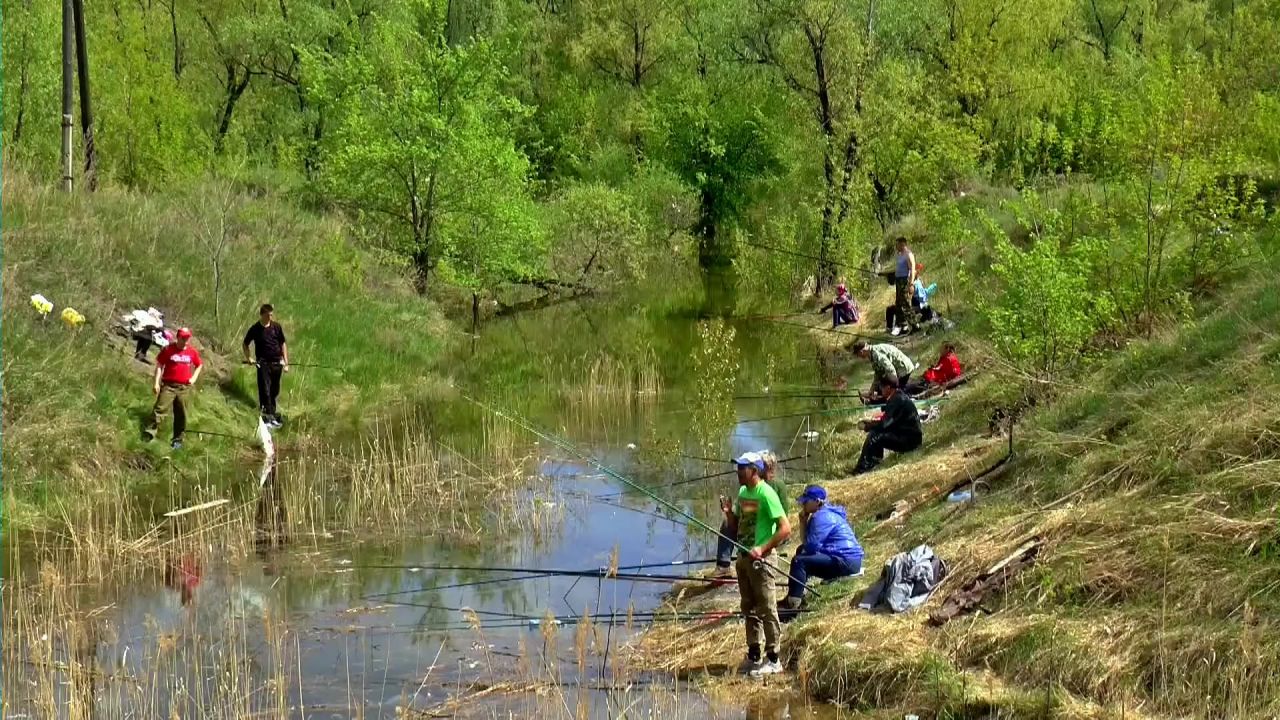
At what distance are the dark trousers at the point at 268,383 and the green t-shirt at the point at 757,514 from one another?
987 centimetres

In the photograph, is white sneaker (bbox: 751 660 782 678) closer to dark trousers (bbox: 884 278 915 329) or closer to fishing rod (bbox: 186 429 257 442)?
fishing rod (bbox: 186 429 257 442)

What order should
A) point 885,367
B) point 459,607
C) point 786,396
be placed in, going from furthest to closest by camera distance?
point 786,396, point 885,367, point 459,607

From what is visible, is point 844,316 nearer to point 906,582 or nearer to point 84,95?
point 84,95

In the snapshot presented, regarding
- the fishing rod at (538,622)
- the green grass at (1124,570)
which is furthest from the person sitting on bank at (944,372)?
the fishing rod at (538,622)

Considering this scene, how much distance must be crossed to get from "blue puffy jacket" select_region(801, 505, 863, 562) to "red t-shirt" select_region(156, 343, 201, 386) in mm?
9233

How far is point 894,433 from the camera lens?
1484 centimetres

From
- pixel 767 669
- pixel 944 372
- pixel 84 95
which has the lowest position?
pixel 767 669

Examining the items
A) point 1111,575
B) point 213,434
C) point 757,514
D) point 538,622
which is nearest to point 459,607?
point 538,622

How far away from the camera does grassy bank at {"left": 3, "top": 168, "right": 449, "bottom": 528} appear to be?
49.7ft

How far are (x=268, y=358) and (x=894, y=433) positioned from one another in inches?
351

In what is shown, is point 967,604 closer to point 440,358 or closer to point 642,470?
point 642,470

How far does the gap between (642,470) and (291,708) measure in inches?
318

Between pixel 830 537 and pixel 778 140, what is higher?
pixel 778 140

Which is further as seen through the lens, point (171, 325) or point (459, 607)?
point (171, 325)
